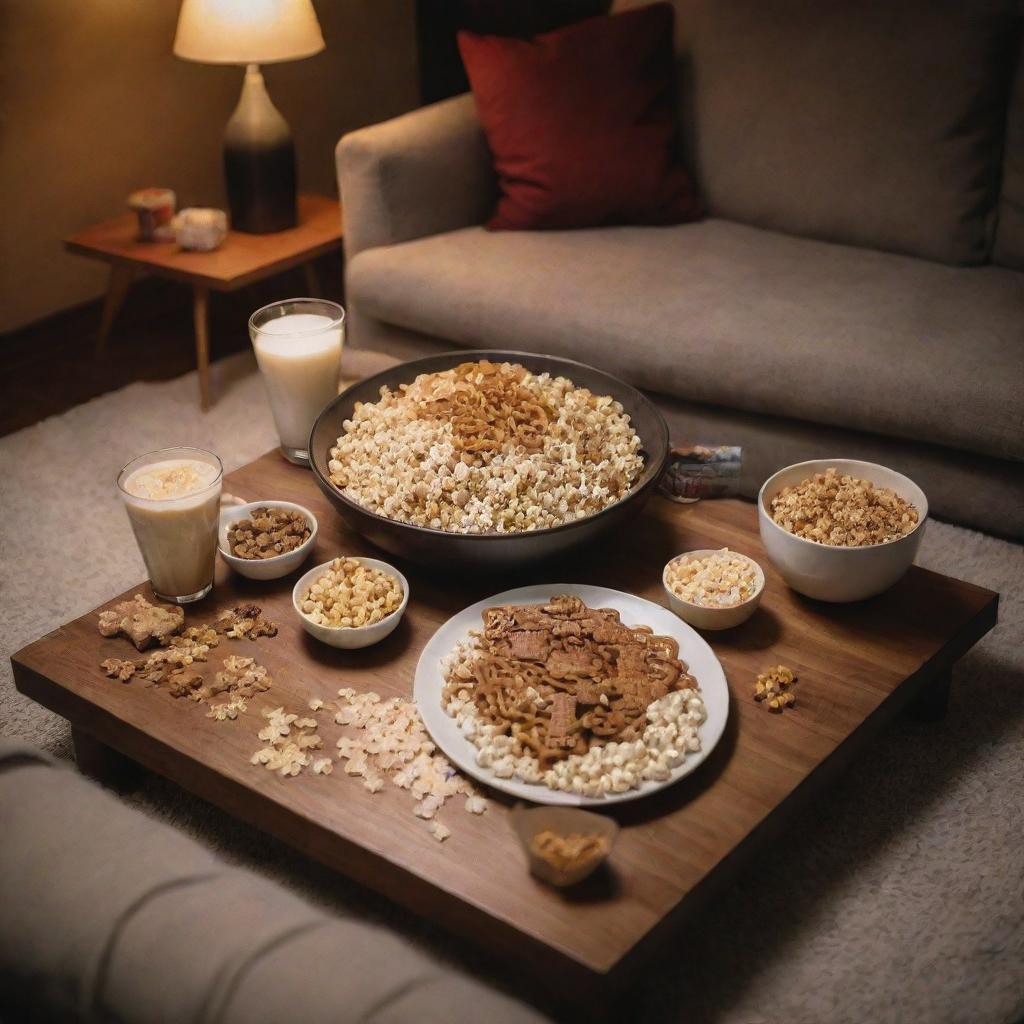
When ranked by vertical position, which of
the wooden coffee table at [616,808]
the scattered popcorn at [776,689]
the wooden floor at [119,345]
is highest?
the scattered popcorn at [776,689]

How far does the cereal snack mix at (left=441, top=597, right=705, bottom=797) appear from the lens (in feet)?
4.59

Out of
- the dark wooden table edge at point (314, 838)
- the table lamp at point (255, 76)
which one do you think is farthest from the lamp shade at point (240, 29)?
the dark wooden table edge at point (314, 838)

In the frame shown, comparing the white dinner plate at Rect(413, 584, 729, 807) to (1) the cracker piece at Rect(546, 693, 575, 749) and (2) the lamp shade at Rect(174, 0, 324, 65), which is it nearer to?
(1) the cracker piece at Rect(546, 693, 575, 749)

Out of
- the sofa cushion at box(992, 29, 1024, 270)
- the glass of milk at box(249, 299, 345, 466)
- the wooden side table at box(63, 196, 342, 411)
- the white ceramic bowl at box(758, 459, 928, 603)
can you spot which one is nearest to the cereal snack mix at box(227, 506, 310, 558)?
the glass of milk at box(249, 299, 345, 466)

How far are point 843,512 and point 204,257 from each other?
6.21 ft

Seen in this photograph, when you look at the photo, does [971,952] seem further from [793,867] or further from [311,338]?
[311,338]

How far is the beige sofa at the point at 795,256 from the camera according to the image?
7.48ft

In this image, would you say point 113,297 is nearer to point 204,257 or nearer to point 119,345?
point 119,345

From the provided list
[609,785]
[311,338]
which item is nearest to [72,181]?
[311,338]

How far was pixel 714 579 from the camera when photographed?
1706 mm

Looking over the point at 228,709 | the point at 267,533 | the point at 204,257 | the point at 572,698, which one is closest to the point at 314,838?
the point at 228,709

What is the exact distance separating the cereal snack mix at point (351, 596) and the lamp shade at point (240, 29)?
1682 mm

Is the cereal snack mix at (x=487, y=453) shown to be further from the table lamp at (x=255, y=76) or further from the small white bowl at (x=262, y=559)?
the table lamp at (x=255, y=76)

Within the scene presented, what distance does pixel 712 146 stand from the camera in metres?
2.90
